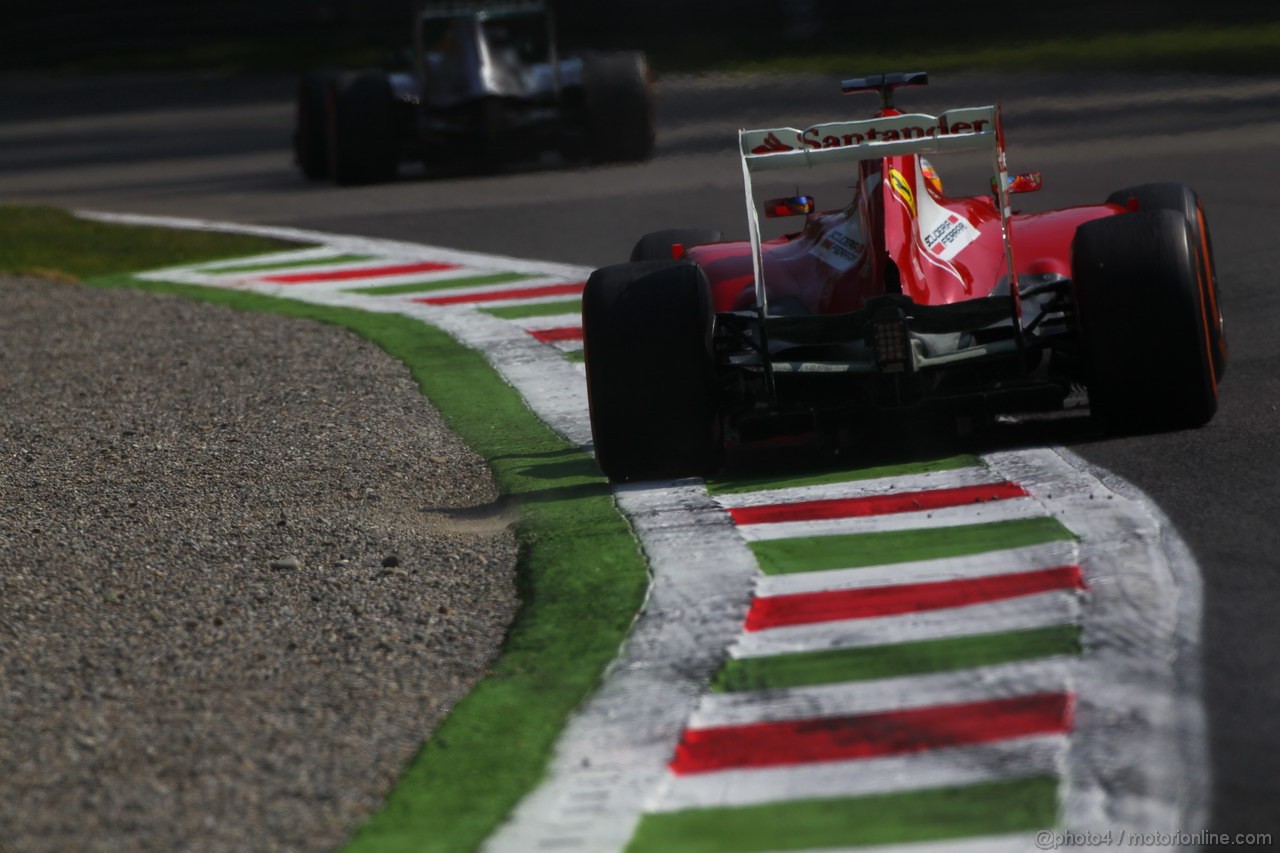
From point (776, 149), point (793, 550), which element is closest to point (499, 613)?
point (793, 550)

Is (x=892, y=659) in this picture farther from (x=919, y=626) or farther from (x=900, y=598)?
(x=900, y=598)

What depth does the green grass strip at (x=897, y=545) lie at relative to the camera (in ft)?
18.6

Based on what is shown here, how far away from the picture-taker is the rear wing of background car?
22.2 feet

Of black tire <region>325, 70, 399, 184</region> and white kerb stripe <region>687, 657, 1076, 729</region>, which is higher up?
black tire <region>325, 70, 399, 184</region>

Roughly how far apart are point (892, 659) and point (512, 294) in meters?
7.45

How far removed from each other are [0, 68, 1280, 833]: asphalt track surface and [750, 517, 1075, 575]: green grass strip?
18.0 inches

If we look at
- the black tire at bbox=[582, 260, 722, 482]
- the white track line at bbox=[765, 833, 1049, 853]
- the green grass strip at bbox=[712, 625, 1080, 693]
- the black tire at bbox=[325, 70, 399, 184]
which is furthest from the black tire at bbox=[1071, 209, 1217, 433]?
the black tire at bbox=[325, 70, 399, 184]

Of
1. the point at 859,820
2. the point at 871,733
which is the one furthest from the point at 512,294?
the point at 859,820

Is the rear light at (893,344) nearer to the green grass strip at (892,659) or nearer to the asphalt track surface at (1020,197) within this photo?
the asphalt track surface at (1020,197)

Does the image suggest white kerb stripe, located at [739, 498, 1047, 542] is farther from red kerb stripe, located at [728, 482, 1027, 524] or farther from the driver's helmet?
the driver's helmet

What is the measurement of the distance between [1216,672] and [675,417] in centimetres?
272

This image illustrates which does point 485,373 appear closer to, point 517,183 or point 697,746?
point 697,746

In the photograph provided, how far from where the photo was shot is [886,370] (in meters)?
6.61

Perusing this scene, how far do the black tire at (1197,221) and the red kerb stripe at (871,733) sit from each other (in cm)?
289
